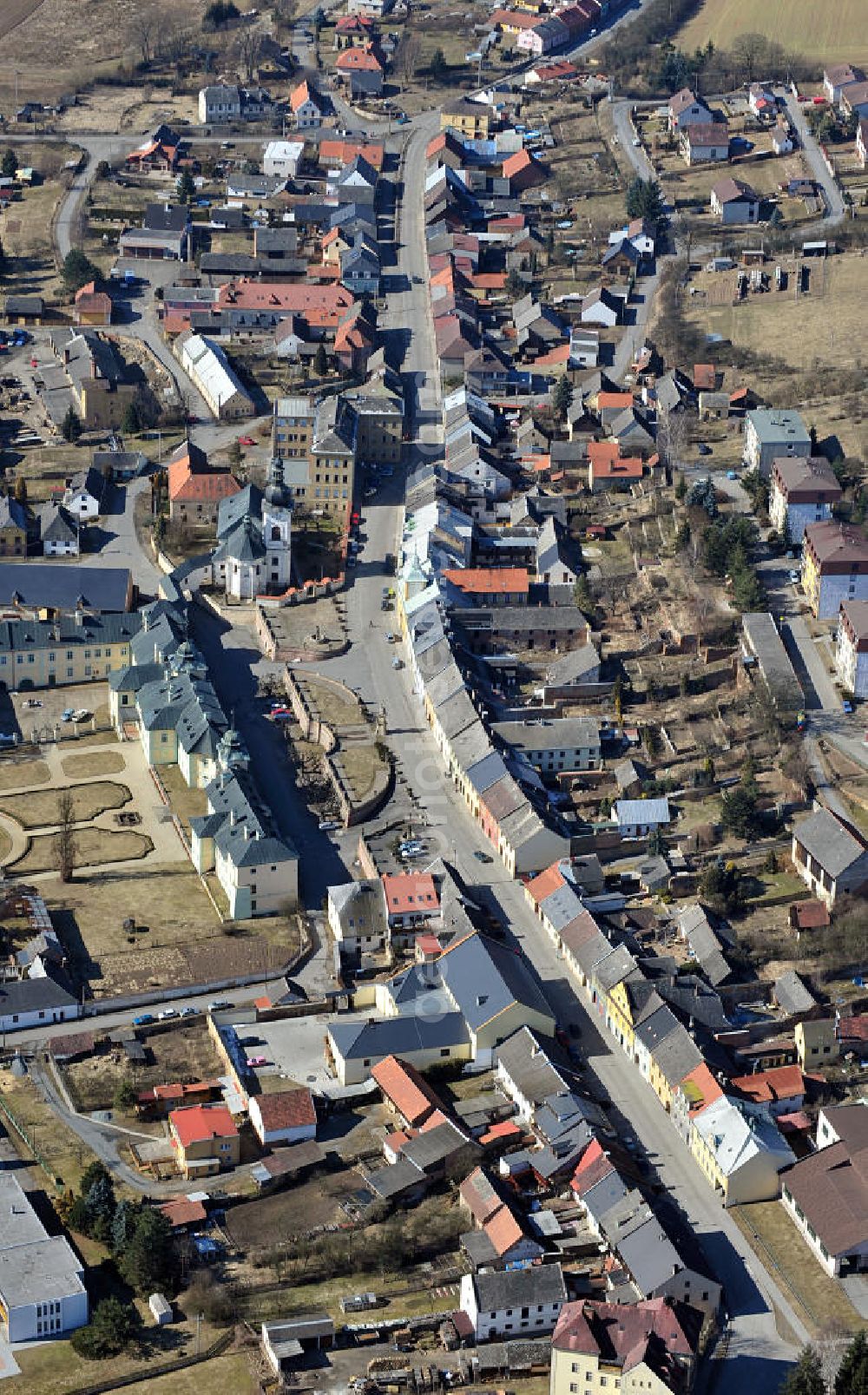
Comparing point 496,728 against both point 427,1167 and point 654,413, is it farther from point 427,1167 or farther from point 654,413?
point 654,413

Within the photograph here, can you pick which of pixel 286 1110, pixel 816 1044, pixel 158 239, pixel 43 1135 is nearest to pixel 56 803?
pixel 43 1135

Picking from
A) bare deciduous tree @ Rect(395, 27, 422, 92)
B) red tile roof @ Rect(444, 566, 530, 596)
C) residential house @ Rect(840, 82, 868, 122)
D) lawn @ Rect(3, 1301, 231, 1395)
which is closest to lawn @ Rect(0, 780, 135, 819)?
red tile roof @ Rect(444, 566, 530, 596)

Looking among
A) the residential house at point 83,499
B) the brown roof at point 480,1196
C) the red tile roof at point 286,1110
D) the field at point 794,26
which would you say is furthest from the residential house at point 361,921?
the field at point 794,26

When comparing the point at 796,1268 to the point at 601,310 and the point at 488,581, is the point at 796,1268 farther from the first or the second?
the point at 601,310

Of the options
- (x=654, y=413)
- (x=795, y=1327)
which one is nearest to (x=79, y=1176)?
(x=795, y=1327)

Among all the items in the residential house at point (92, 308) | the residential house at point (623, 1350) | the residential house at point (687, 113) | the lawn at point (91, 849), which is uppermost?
the residential house at point (623, 1350)

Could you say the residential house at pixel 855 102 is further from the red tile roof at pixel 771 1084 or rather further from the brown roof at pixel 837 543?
the red tile roof at pixel 771 1084

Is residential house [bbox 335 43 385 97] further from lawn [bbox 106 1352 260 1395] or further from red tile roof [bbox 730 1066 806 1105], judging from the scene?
lawn [bbox 106 1352 260 1395]

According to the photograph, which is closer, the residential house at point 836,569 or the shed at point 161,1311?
the shed at point 161,1311
